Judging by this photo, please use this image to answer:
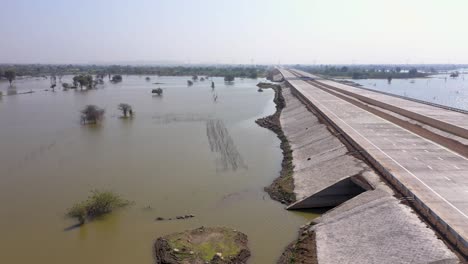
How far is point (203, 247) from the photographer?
14633mm

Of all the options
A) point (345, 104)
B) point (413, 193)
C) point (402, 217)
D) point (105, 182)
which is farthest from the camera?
point (345, 104)

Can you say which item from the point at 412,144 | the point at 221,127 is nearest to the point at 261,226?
the point at 412,144

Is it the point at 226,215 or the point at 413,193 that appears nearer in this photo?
the point at 413,193

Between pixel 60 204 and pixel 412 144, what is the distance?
21.0 m

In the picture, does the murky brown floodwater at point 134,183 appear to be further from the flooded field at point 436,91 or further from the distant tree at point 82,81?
the distant tree at point 82,81

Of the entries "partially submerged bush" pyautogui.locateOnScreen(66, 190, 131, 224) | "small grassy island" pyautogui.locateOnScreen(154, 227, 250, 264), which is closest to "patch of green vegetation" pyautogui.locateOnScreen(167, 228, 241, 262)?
"small grassy island" pyautogui.locateOnScreen(154, 227, 250, 264)

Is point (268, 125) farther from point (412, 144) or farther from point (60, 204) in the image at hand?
point (60, 204)

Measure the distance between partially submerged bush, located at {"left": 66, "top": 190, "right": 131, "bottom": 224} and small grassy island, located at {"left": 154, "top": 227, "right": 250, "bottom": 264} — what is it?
4230mm

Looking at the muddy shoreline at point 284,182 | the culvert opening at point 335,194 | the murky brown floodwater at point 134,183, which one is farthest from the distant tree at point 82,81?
the culvert opening at point 335,194

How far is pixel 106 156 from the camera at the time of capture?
94.3 feet

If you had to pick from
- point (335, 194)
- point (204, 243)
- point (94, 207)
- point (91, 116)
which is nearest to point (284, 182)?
point (335, 194)

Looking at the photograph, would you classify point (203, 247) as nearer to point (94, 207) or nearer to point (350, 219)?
point (350, 219)

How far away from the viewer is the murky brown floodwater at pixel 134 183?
51.9ft

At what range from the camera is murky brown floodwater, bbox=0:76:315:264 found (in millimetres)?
15818
